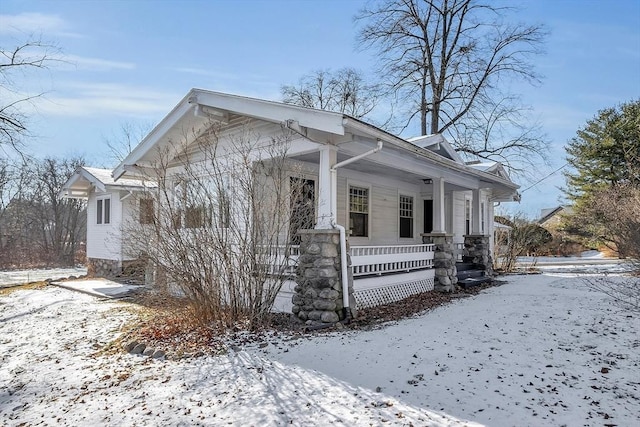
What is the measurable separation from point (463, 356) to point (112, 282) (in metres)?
11.1

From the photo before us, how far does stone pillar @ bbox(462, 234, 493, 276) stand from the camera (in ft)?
40.5

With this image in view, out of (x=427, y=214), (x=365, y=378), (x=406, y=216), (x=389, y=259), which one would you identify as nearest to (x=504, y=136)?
(x=427, y=214)

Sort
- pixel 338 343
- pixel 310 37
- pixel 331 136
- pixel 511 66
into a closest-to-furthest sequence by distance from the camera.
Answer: pixel 338 343 < pixel 331 136 < pixel 310 37 < pixel 511 66

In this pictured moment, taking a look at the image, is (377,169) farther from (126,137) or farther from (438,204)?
(126,137)

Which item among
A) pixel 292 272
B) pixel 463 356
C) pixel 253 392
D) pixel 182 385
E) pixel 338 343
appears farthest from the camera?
pixel 292 272

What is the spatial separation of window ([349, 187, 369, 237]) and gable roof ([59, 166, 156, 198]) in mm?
6038

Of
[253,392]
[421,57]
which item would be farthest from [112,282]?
[421,57]

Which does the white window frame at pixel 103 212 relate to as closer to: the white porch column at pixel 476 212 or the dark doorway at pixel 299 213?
the dark doorway at pixel 299 213

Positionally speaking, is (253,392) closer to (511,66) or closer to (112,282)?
(112,282)

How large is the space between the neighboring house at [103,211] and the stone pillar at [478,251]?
34.5 feet

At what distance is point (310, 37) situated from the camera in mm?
11906

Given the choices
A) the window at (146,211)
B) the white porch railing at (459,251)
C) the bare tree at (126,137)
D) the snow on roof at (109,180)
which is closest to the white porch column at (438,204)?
the white porch railing at (459,251)

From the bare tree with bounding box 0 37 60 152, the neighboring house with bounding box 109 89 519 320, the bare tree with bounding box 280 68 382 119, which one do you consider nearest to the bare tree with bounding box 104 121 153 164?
the neighboring house with bounding box 109 89 519 320

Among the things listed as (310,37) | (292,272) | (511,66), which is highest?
(511,66)
